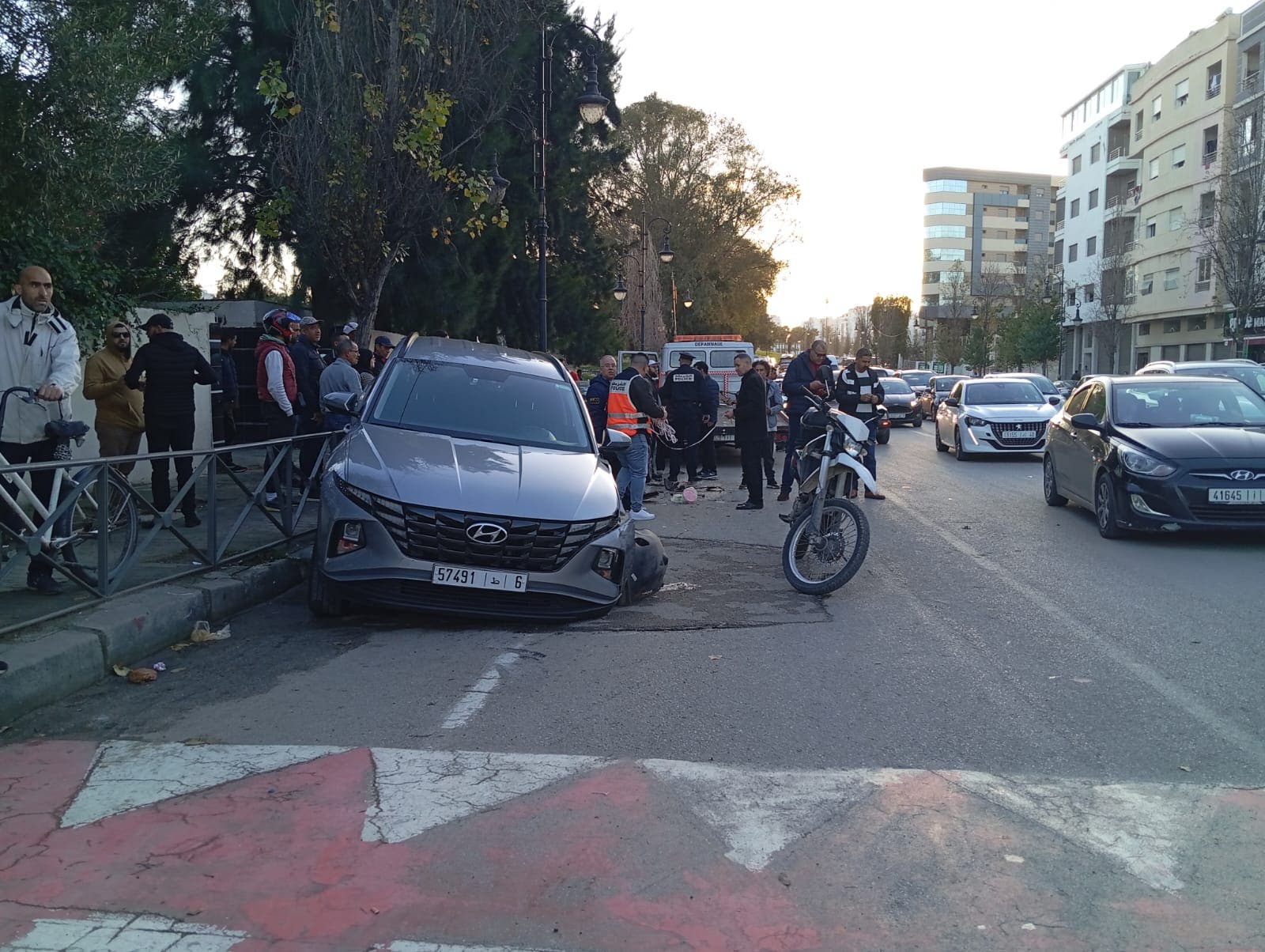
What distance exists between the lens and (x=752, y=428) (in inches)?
538

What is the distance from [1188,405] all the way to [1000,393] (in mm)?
10552

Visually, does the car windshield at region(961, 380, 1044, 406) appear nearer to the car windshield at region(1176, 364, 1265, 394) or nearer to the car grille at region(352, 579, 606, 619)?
the car windshield at region(1176, 364, 1265, 394)

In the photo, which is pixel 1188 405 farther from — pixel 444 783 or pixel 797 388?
pixel 444 783

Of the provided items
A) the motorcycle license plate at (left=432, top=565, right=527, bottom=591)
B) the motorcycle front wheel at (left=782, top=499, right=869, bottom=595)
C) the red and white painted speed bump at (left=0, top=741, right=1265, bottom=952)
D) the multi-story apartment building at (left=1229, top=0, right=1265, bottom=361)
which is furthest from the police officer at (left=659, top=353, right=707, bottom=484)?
the multi-story apartment building at (left=1229, top=0, right=1265, bottom=361)

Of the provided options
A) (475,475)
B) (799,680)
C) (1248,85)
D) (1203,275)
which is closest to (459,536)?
(475,475)

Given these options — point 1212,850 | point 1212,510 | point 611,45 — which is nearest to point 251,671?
point 1212,850

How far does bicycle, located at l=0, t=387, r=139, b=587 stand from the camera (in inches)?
244

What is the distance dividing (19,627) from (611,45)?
28.9 meters

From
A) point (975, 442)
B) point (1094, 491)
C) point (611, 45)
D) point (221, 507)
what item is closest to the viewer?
point (221, 507)

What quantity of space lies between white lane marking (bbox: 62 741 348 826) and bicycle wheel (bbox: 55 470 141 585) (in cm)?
213

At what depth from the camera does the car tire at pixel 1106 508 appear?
34.3 feet

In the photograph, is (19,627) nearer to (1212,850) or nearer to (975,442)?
(1212,850)

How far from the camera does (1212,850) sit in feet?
12.1

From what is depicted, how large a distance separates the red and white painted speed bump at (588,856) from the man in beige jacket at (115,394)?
5692 millimetres
